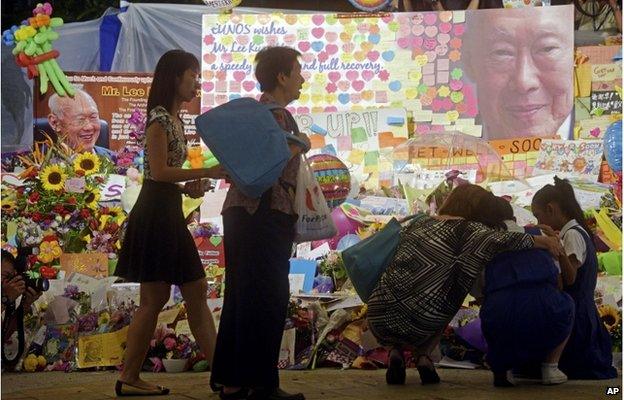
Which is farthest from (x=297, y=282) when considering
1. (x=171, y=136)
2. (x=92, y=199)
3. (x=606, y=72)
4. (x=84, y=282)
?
(x=606, y=72)

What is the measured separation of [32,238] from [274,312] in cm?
290

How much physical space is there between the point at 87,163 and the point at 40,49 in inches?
40.1

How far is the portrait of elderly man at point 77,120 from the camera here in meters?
7.81

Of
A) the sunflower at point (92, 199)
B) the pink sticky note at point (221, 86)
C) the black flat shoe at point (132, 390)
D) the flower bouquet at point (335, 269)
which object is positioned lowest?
the black flat shoe at point (132, 390)

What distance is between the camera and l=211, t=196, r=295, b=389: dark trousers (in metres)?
4.23

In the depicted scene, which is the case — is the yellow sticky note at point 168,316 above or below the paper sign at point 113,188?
below

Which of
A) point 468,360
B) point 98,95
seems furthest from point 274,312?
point 98,95

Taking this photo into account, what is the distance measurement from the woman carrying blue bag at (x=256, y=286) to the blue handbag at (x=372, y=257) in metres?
0.84

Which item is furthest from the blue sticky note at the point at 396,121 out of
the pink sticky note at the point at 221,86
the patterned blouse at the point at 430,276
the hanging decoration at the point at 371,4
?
the patterned blouse at the point at 430,276

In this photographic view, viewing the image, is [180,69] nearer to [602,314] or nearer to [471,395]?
[471,395]

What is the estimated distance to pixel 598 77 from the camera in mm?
7770

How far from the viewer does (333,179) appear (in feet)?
Answer: 23.5

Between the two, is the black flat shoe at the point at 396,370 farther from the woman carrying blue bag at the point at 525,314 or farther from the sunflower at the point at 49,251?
the sunflower at the point at 49,251

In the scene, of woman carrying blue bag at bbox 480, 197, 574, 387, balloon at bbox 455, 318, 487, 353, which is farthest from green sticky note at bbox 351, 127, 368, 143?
woman carrying blue bag at bbox 480, 197, 574, 387
